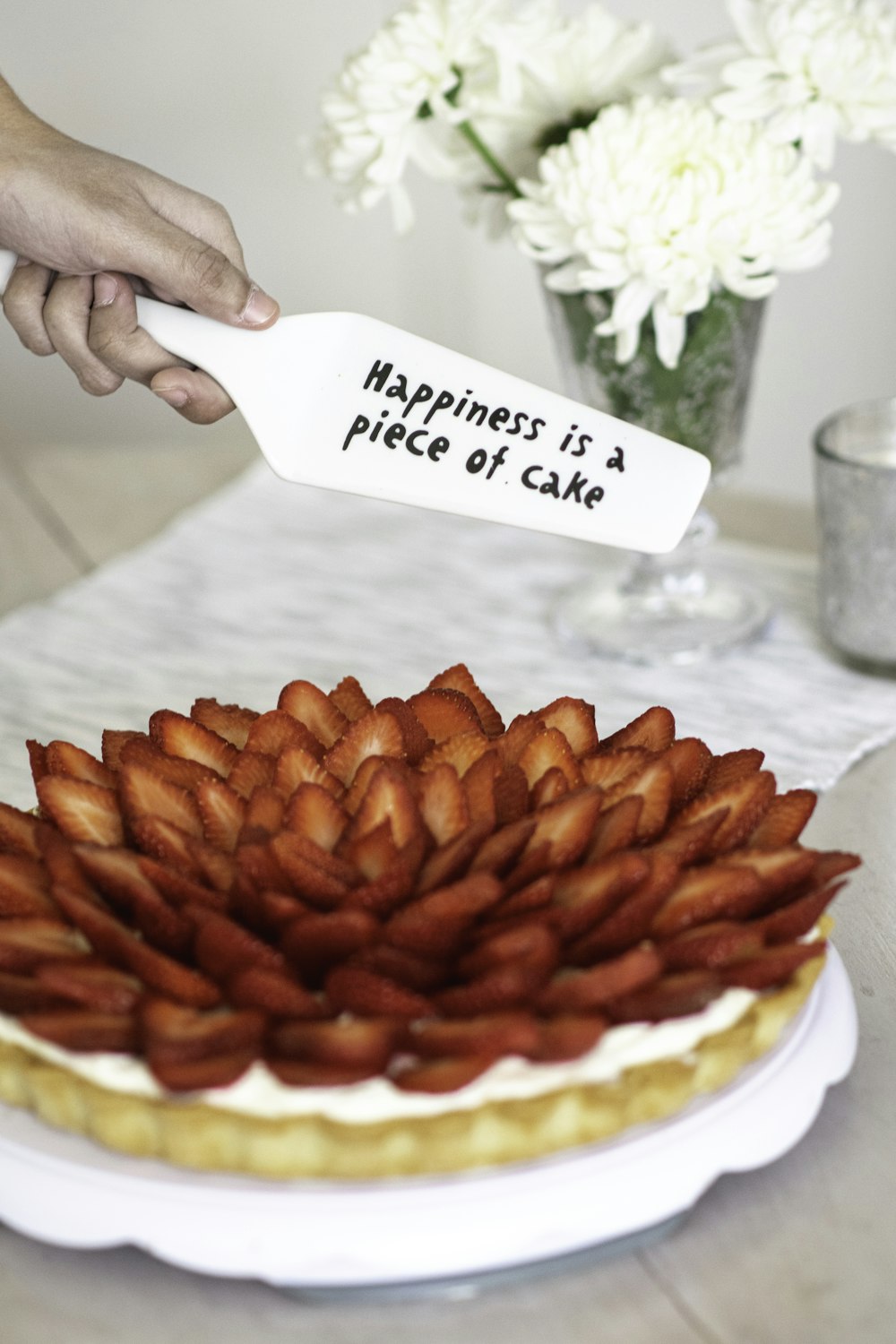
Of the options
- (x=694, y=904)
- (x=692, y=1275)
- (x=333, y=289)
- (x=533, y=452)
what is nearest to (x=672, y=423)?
(x=533, y=452)

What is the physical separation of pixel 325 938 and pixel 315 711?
0.27 metres

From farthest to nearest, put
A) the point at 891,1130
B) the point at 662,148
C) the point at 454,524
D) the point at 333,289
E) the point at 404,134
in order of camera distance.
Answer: the point at 333,289, the point at 454,524, the point at 404,134, the point at 662,148, the point at 891,1130

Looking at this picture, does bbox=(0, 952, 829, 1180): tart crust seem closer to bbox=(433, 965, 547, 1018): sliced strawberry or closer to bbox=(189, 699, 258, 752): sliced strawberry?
bbox=(433, 965, 547, 1018): sliced strawberry

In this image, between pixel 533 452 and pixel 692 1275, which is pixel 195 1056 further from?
pixel 533 452

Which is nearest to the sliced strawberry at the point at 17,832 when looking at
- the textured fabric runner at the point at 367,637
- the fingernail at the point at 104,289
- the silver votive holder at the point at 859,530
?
the textured fabric runner at the point at 367,637

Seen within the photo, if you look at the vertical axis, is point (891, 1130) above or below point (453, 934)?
below

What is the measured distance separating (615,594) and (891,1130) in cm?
78

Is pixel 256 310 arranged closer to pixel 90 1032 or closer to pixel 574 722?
pixel 574 722

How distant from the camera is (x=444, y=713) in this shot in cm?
96

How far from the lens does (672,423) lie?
1.34 meters

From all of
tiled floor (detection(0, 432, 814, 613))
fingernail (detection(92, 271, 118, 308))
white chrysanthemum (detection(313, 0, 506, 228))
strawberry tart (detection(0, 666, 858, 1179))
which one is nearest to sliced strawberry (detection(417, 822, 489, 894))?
strawberry tart (detection(0, 666, 858, 1179))

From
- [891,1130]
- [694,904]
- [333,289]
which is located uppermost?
[694,904]

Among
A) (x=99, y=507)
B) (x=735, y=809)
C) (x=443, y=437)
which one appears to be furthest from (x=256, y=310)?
(x=99, y=507)

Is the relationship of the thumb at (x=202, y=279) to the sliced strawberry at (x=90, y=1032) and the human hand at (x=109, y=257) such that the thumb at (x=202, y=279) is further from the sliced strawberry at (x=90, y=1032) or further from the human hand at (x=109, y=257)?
the sliced strawberry at (x=90, y=1032)
